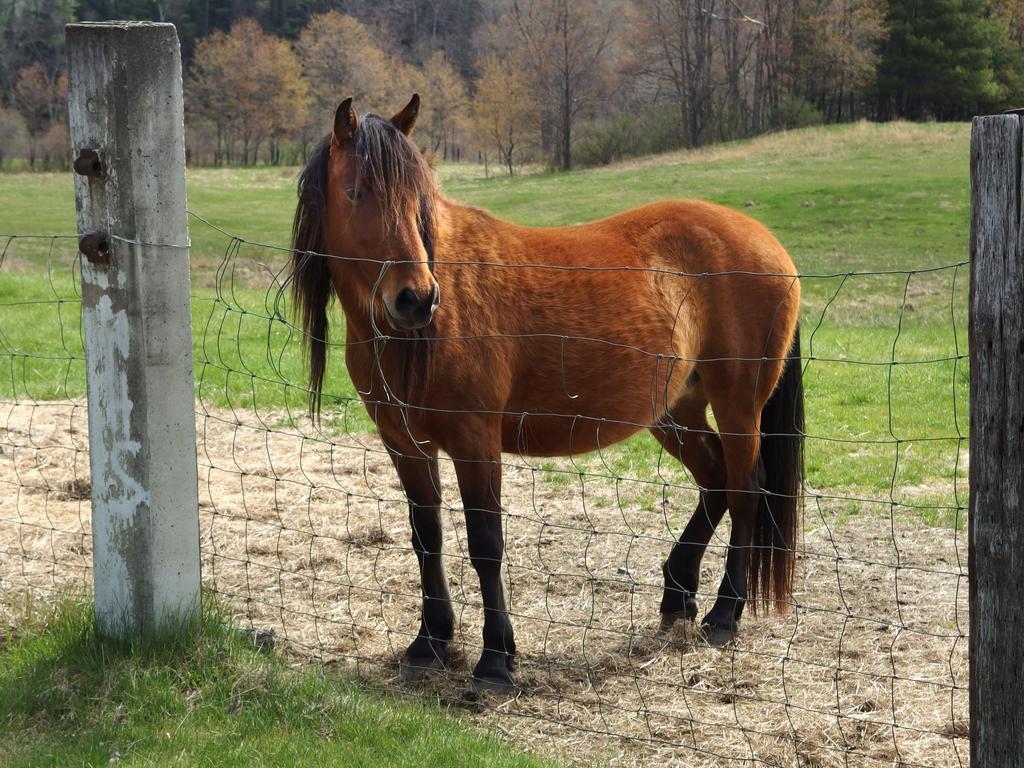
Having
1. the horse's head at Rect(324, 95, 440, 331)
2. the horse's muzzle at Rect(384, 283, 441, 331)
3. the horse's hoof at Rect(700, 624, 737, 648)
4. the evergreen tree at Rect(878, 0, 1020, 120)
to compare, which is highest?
the evergreen tree at Rect(878, 0, 1020, 120)

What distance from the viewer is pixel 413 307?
3291 millimetres

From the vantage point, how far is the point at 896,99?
5572cm

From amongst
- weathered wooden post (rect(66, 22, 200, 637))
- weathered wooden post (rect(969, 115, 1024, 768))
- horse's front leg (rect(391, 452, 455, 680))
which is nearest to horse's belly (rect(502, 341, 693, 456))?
horse's front leg (rect(391, 452, 455, 680))

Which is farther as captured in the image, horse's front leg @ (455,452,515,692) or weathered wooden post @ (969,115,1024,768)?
horse's front leg @ (455,452,515,692)

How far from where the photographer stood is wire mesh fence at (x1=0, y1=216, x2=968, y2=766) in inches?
133

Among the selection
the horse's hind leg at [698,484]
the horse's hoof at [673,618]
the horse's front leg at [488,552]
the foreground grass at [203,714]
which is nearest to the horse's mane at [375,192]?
the horse's front leg at [488,552]

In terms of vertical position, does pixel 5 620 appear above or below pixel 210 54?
below

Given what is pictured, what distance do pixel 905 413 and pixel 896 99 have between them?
5388 centimetres

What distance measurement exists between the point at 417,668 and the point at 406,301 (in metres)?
1.50

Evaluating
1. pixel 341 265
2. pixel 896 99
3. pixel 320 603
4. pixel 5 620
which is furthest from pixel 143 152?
pixel 896 99

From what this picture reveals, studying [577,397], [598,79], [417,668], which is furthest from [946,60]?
[417,668]

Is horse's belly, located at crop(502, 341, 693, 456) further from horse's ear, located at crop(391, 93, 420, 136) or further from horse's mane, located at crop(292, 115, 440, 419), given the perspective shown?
horse's ear, located at crop(391, 93, 420, 136)

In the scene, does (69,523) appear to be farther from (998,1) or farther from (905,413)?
(998,1)

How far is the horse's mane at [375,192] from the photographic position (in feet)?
11.4
